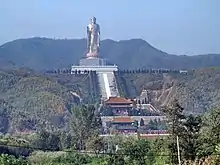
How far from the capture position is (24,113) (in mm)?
51469

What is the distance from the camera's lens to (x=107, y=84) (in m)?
→ 65.0

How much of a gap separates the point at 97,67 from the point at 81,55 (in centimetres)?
6084

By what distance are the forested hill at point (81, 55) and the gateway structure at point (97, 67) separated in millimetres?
39102

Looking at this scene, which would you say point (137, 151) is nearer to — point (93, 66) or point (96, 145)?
point (96, 145)

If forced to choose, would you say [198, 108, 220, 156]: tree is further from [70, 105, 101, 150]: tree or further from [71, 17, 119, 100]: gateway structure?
[71, 17, 119, 100]: gateway structure

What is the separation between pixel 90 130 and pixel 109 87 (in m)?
33.8

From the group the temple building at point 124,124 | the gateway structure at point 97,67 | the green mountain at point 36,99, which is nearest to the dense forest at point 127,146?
the temple building at point 124,124

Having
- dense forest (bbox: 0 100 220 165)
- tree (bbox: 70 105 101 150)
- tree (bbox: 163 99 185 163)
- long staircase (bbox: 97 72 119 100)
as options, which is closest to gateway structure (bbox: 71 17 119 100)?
long staircase (bbox: 97 72 119 100)

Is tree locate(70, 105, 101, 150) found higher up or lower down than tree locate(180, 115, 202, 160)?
lower down

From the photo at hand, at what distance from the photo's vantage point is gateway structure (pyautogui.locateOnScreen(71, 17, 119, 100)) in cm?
6431

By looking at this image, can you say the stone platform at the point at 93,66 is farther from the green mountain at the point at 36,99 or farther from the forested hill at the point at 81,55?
the forested hill at the point at 81,55

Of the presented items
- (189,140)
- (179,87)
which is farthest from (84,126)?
(179,87)

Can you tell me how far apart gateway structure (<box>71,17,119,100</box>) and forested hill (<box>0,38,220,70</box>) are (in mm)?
39102

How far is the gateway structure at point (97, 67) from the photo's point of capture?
64.3m
